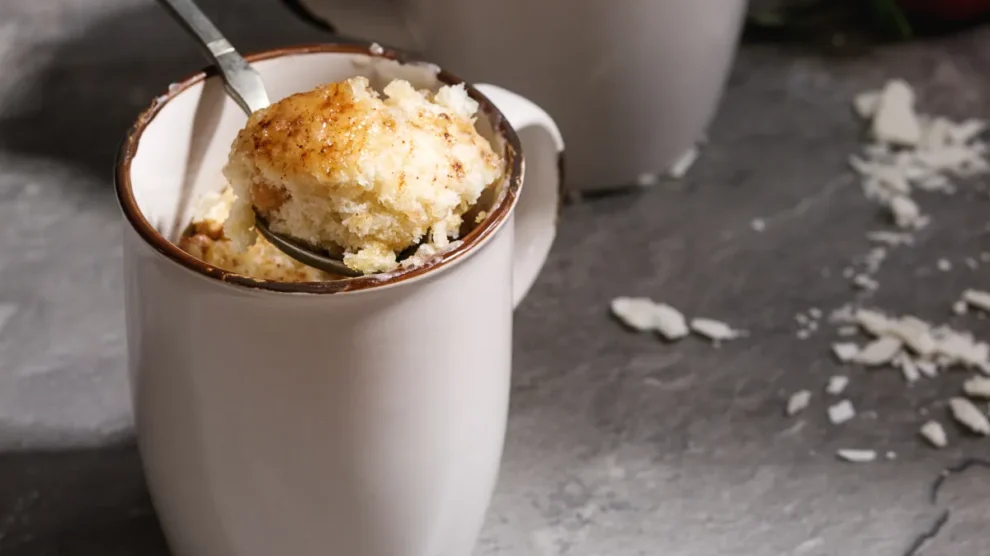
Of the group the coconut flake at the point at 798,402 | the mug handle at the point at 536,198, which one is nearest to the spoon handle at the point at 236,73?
the mug handle at the point at 536,198

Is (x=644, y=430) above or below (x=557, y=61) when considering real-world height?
below

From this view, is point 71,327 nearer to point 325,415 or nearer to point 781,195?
point 325,415

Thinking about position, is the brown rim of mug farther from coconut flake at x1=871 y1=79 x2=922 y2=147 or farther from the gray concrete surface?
coconut flake at x1=871 y1=79 x2=922 y2=147

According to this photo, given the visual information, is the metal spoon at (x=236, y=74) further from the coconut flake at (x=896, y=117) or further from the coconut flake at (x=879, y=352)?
the coconut flake at (x=896, y=117)

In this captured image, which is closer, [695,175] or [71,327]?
[71,327]

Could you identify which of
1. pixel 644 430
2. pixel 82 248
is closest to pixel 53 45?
pixel 82 248

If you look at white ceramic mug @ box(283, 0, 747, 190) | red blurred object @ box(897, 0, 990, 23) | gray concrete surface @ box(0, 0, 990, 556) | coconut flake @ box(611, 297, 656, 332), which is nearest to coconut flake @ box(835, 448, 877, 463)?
gray concrete surface @ box(0, 0, 990, 556)
